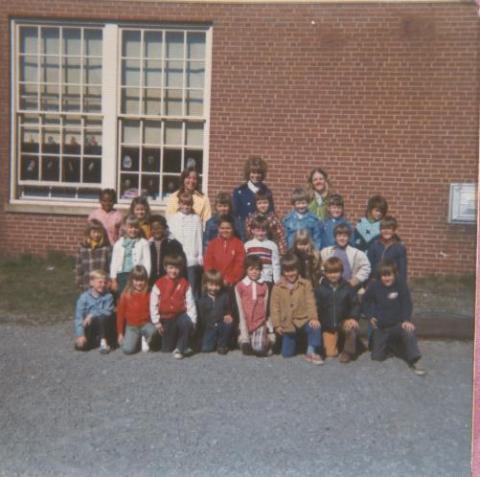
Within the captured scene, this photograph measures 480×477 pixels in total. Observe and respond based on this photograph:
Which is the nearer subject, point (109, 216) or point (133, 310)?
point (133, 310)

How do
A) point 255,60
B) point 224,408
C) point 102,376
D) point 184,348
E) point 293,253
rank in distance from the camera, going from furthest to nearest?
point 255,60
point 293,253
point 184,348
point 102,376
point 224,408

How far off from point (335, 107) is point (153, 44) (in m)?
2.09

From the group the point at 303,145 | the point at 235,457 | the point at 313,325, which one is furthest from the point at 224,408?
the point at 303,145

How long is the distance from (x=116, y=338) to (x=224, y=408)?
1445mm

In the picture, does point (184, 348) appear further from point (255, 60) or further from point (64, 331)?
point (255, 60)

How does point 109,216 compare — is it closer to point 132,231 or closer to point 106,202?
point 106,202

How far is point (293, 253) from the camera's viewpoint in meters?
5.32

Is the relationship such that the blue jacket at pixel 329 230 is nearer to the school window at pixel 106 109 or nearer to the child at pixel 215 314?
the child at pixel 215 314

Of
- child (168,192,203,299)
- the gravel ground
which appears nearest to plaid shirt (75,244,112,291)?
the gravel ground

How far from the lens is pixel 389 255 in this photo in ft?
→ 17.4

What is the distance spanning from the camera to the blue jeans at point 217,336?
5.11 metres

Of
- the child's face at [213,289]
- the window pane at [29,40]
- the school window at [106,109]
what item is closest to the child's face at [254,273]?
the child's face at [213,289]

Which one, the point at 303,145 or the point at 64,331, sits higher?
the point at 303,145

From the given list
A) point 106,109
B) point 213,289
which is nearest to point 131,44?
point 106,109
